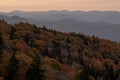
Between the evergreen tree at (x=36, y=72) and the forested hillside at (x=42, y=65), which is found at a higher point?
the evergreen tree at (x=36, y=72)

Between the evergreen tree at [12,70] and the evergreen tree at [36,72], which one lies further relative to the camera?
the evergreen tree at [12,70]

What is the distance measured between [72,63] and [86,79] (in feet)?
269

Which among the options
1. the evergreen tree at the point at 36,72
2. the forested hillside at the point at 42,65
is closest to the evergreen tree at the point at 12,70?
the forested hillside at the point at 42,65

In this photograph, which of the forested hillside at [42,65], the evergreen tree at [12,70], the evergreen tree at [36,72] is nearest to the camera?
the evergreen tree at [36,72]

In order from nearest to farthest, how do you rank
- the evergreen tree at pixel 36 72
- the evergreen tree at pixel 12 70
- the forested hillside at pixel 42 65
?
the evergreen tree at pixel 36 72, the evergreen tree at pixel 12 70, the forested hillside at pixel 42 65

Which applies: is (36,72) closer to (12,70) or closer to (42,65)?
(12,70)

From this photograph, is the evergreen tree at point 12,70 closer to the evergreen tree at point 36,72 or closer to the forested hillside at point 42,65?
the forested hillside at point 42,65

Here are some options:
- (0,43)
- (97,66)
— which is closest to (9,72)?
(0,43)

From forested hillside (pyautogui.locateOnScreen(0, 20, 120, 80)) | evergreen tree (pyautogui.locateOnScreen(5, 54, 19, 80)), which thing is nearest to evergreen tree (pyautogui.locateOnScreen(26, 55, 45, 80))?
forested hillside (pyautogui.locateOnScreen(0, 20, 120, 80))

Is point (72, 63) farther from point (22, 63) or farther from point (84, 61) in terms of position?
point (22, 63)

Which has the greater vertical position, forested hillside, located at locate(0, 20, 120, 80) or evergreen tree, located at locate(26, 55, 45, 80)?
evergreen tree, located at locate(26, 55, 45, 80)

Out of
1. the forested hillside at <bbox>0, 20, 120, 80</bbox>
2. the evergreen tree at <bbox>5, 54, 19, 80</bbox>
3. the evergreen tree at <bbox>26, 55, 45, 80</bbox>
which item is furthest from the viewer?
the forested hillside at <bbox>0, 20, 120, 80</bbox>

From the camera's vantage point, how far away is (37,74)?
81062mm

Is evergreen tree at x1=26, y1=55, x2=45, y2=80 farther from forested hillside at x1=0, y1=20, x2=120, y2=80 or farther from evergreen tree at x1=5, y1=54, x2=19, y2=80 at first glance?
evergreen tree at x1=5, y1=54, x2=19, y2=80
